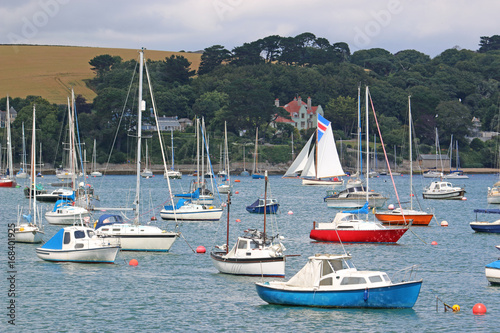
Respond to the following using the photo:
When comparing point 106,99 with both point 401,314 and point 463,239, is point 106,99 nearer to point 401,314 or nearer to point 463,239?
point 463,239

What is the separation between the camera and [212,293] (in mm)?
34562

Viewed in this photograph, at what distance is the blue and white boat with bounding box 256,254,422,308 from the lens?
97.2ft

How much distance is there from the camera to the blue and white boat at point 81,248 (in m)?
40.6

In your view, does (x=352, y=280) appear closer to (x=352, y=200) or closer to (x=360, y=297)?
(x=360, y=297)

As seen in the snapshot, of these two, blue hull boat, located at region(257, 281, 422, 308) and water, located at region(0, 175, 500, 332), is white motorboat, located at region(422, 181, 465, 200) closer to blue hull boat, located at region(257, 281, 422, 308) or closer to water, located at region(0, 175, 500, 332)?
water, located at region(0, 175, 500, 332)

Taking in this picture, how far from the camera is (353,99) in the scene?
200 m

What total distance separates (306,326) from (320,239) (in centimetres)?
2159

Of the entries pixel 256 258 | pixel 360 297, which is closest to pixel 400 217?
pixel 256 258

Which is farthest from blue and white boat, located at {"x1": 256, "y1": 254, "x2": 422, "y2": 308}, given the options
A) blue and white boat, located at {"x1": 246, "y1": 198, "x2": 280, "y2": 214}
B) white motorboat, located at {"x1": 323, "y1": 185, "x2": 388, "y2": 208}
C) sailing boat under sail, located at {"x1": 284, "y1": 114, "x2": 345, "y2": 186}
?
sailing boat under sail, located at {"x1": 284, "y1": 114, "x2": 345, "y2": 186}

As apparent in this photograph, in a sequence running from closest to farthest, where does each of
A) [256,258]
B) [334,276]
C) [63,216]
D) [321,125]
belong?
[334,276] < [256,258] < [63,216] < [321,125]

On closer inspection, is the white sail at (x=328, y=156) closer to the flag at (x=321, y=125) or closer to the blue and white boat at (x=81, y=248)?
the flag at (x=321, y=125)

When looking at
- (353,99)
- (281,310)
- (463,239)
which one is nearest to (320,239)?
(463,239)

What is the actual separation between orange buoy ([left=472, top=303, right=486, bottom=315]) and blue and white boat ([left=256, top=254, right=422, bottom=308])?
2681 millimetres

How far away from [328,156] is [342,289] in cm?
7242
